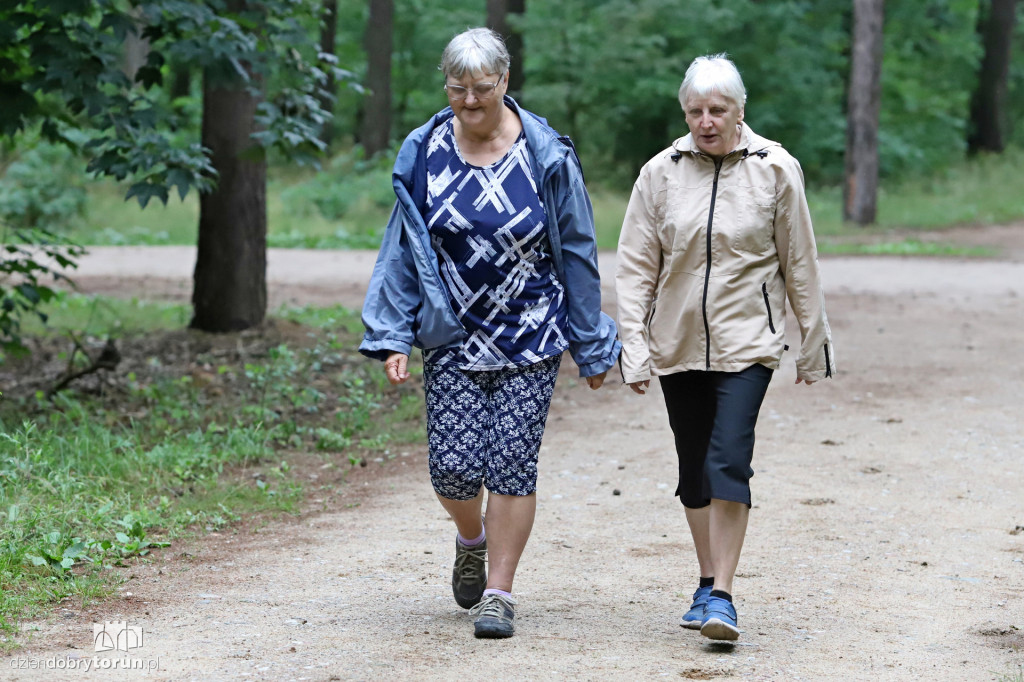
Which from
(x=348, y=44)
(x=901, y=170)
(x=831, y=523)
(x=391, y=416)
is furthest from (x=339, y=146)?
(x=831, y=523)

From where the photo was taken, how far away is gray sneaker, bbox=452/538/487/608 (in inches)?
168

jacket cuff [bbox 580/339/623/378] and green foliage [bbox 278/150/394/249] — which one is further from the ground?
jacket cuff [bbox 580/339/623/378]

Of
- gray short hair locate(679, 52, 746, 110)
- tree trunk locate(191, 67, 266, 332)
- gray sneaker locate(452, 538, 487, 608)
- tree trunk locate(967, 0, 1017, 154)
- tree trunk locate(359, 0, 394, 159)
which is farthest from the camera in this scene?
tree trunk locate(967, 0, 1017, 154)

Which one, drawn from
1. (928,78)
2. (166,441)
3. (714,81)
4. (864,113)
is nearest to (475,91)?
(714,81)

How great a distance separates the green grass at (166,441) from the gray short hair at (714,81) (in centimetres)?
274

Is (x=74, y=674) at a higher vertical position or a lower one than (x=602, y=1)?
lower

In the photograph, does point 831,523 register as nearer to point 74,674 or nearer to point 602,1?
point 74,674

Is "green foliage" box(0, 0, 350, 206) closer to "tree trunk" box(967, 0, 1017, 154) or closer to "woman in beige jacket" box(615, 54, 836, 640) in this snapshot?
"woman in beige jacket" box(615, 54, 836, 640)

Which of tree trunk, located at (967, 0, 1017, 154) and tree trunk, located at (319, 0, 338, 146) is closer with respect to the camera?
tree trunk, located at (319, 0, 338, 146)

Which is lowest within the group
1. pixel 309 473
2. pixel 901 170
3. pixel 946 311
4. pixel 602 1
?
pixel 309 473

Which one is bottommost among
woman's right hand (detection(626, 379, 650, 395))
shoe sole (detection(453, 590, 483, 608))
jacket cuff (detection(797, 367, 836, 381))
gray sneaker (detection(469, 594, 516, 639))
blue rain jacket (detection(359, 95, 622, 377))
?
shoe sole (detection(453, 590, 483, 608))

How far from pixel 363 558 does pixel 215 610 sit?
0.87 metres

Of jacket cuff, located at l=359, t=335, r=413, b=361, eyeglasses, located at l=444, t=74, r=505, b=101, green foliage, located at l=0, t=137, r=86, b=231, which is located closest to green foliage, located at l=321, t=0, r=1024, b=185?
green foliage, located at l=0, t=137, r=86, b=231

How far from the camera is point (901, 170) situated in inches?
1217
